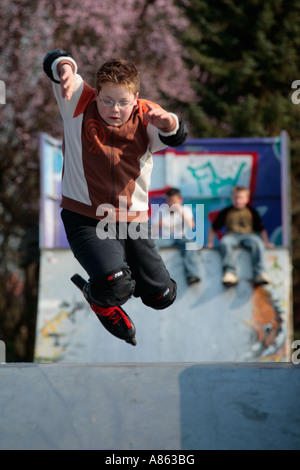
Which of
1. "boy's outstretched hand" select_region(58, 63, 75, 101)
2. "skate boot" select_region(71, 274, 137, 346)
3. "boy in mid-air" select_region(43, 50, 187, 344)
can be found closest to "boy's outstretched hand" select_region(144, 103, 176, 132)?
"boy in mid-air" select_region(43, 50, 187, 344)

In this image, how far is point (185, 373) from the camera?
4254 mm

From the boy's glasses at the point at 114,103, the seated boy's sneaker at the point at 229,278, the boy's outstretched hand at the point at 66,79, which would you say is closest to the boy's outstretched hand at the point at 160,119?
the boy's glasses at the point at 114,103

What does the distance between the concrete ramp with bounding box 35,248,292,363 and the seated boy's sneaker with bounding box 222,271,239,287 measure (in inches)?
5.3

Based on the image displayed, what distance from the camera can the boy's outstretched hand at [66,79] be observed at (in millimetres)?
4065

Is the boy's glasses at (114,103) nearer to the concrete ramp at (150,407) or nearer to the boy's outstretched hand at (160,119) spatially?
the boy's outstretched hand at (160,119)

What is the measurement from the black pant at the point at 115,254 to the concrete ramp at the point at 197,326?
18.0 ft

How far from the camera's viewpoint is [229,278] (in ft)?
32.6

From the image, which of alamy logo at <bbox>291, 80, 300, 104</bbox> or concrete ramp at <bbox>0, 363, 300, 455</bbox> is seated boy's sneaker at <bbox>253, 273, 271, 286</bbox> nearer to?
concrete ramp at <bbox>0, 363, 300, 455</bbox>

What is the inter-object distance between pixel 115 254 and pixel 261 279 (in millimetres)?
5963

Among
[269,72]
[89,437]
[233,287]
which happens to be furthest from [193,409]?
[269,72]

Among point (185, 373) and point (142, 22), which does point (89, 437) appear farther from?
point (142, 22)

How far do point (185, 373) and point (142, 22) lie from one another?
606 inches

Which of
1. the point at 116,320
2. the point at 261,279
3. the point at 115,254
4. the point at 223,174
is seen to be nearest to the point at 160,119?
the point at 115,254

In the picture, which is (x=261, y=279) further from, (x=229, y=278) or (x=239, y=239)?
(x=239, y=239)
